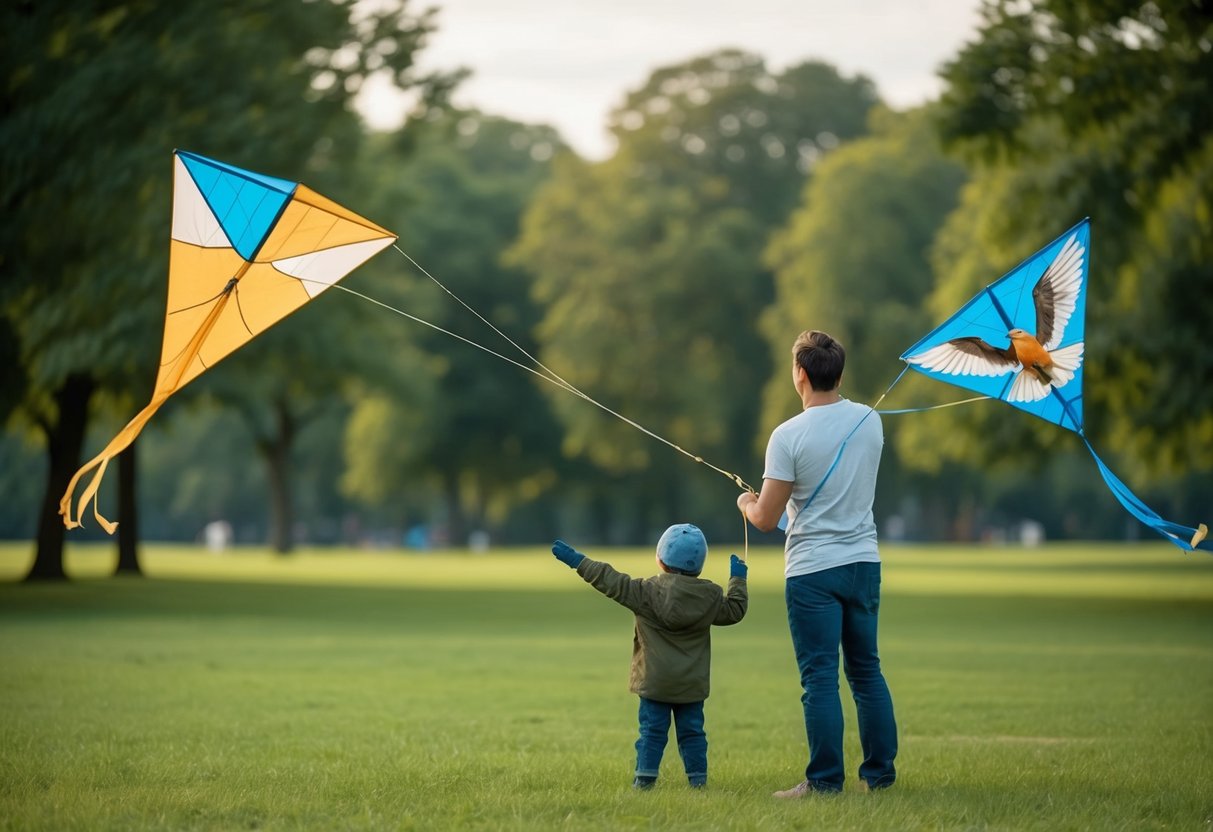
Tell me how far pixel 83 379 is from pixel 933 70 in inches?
653

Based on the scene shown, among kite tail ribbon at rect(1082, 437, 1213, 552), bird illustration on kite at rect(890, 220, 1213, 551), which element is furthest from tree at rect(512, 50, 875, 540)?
kite tail ribbon at rect(1082, 437, 1213, 552)

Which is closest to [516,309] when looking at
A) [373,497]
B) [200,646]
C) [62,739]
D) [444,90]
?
[373,497]

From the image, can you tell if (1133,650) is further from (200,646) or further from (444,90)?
(444,90)

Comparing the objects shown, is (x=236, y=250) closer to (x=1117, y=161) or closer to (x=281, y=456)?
(x=1117, y=161)

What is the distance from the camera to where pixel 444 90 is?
31703 mm

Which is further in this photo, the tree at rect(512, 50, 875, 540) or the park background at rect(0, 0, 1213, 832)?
the tree at rect(512, 50, 875, 540)

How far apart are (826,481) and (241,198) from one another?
3.68 m

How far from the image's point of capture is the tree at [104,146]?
2220cm

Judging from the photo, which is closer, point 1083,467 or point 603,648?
point 603,648

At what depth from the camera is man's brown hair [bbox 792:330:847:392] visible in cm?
768

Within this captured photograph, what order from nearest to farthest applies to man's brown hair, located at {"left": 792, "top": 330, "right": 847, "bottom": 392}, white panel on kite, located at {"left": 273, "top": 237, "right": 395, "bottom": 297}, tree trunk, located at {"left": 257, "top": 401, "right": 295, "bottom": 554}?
man's brown hair, located at {"left": 792, "top": 330, "right": 847, "bottom": 392}
white panel on kite, located at {"left": 273, "top": 237, "right": 395, "bottom": 297}
tree trunk, located at {"left": 257, "top": 401, "right": 295, "bottom": 554}

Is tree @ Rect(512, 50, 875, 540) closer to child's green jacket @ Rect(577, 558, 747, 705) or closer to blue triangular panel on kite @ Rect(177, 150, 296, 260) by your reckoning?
blue triangular panel on kite @ Rect(177, 150, 296, 260)

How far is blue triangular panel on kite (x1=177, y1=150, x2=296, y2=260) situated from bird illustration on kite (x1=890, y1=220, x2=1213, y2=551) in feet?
11.5

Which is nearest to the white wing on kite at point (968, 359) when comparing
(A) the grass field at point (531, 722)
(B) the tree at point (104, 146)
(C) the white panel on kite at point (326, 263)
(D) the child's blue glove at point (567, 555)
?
(A) the grass field at point (531, 722)
